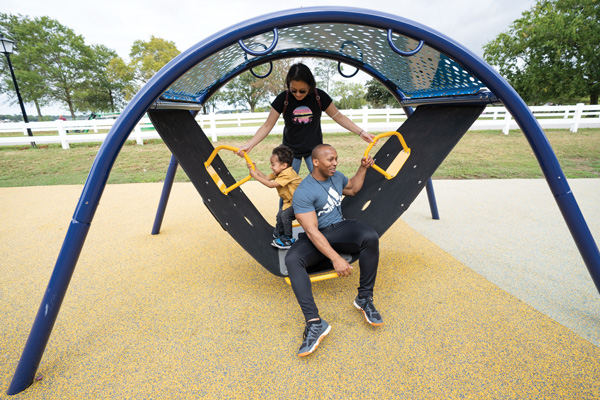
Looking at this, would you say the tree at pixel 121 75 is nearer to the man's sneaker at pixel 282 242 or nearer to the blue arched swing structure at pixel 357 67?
the blue arched swing structure at pixel 357 67

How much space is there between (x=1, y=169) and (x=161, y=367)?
396 inches

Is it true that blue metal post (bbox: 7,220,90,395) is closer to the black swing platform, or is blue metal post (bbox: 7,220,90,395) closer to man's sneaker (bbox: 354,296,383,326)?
the black swing platform

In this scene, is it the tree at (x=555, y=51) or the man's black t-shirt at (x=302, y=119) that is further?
the tree at (x=555, y=51)

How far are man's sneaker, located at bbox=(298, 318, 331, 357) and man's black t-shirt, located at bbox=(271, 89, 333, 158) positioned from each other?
64.5 inches

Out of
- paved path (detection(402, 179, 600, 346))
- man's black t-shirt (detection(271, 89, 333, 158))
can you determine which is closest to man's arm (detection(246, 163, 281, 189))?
man's black t-shirt (detection(271, 89, 333, 158))

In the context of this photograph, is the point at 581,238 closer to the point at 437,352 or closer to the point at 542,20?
the point at 437,352

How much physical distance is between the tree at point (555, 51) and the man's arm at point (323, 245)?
1063 inches

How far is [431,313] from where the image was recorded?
2.14 m

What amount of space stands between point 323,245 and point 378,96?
171 feet

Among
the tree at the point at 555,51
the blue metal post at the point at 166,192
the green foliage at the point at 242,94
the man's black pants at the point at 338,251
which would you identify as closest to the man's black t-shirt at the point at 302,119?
the man's black pants at the point at 338,251

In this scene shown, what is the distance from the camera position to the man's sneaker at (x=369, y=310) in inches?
78.0

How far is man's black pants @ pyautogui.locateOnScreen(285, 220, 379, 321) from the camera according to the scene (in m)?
1.92

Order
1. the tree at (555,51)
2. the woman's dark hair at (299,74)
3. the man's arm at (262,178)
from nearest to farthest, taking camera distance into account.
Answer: the woman's dark hair at (299,74)
the man's arm at (262,178)
the tree at (555,51)

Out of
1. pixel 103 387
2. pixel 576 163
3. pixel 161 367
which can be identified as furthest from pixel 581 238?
pixel 576 163
